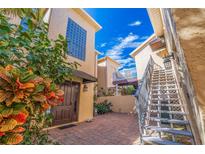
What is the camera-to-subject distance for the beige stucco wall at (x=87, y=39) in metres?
5.37

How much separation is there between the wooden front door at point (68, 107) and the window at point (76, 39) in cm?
176

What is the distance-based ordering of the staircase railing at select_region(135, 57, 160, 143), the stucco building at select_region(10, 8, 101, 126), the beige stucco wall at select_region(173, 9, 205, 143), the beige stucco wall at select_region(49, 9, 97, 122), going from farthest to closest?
1. the beige stucco wall at select_region(49, 9, 97, 122)
2. the stucco building at select_region(10, 8, 101, 126)
3. the staircase railing at select_region(135, 57, 160, 143)
4. the beige stucco wall at select_region(173, 9, 205, 143)

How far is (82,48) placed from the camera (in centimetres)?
667

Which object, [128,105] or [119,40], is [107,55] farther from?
[128,105]

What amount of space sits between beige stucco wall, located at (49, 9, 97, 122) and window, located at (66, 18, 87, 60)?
0.85 feet

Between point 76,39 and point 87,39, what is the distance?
3.22ft

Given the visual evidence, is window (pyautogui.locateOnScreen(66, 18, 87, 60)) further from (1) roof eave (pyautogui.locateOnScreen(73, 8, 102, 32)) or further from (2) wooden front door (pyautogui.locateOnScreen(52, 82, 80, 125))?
(2) wooden front door (pyautogui.locateOnScreen(52, 82, 80, 125))

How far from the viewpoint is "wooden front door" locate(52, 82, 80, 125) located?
16.5 feet

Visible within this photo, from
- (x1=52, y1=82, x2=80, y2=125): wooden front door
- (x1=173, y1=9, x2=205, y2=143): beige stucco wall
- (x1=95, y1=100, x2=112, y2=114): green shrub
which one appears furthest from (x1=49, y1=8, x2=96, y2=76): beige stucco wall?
(x1=173, y1=9, x2=205, y2=143): beige stucco wall

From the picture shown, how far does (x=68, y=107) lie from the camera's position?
5.53 metres

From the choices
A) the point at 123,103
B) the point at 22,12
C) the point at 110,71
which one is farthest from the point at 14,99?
the point at 110,71

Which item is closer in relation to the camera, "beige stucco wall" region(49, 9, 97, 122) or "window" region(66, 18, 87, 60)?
"beige stucco wall" region(49, 9, 97, 122)

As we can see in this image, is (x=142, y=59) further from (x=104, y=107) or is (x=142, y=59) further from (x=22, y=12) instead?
(x=22, y=12)
